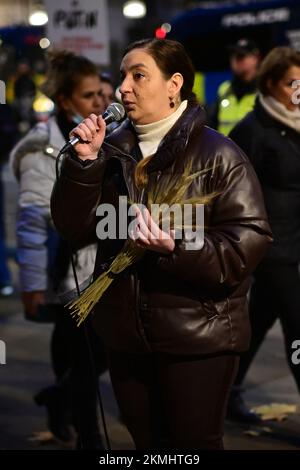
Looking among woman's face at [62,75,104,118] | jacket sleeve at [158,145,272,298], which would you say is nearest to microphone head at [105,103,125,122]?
jacket sleeve at [158,145,272,298]

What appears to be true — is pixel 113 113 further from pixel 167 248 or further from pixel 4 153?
pixel 4 153

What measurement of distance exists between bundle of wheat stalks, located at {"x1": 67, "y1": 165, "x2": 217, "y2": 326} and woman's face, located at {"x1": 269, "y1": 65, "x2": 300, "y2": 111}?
212cm

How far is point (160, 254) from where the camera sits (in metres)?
3.33

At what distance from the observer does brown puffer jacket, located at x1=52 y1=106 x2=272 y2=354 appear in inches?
136

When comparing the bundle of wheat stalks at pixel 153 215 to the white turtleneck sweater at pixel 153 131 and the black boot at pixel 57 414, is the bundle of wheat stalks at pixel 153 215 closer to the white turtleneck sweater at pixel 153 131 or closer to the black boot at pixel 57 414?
the white turtleneck sweater at pixel 153 131

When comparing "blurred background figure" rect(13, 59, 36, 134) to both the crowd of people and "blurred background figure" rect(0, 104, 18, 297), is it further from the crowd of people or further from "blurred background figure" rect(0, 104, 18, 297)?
the crowd of people

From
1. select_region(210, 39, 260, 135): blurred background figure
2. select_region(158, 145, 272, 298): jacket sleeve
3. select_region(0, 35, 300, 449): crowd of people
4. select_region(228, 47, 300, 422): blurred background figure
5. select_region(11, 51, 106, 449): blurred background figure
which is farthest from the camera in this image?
select_region(210, 39, 260, 135): blurred background figure

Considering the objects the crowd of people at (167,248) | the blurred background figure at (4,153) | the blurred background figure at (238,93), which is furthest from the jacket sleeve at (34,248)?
the blurred background figure at (4,153)

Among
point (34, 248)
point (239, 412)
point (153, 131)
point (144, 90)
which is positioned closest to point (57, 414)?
point (34, 248)

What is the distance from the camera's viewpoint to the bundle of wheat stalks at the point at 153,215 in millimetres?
3406

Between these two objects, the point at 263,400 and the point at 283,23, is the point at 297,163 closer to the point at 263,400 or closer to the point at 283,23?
the point at 263,400

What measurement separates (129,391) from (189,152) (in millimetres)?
900

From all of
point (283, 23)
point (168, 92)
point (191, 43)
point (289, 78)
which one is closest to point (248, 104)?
point (289, 78)

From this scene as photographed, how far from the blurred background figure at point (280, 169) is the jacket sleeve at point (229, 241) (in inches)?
72.3
